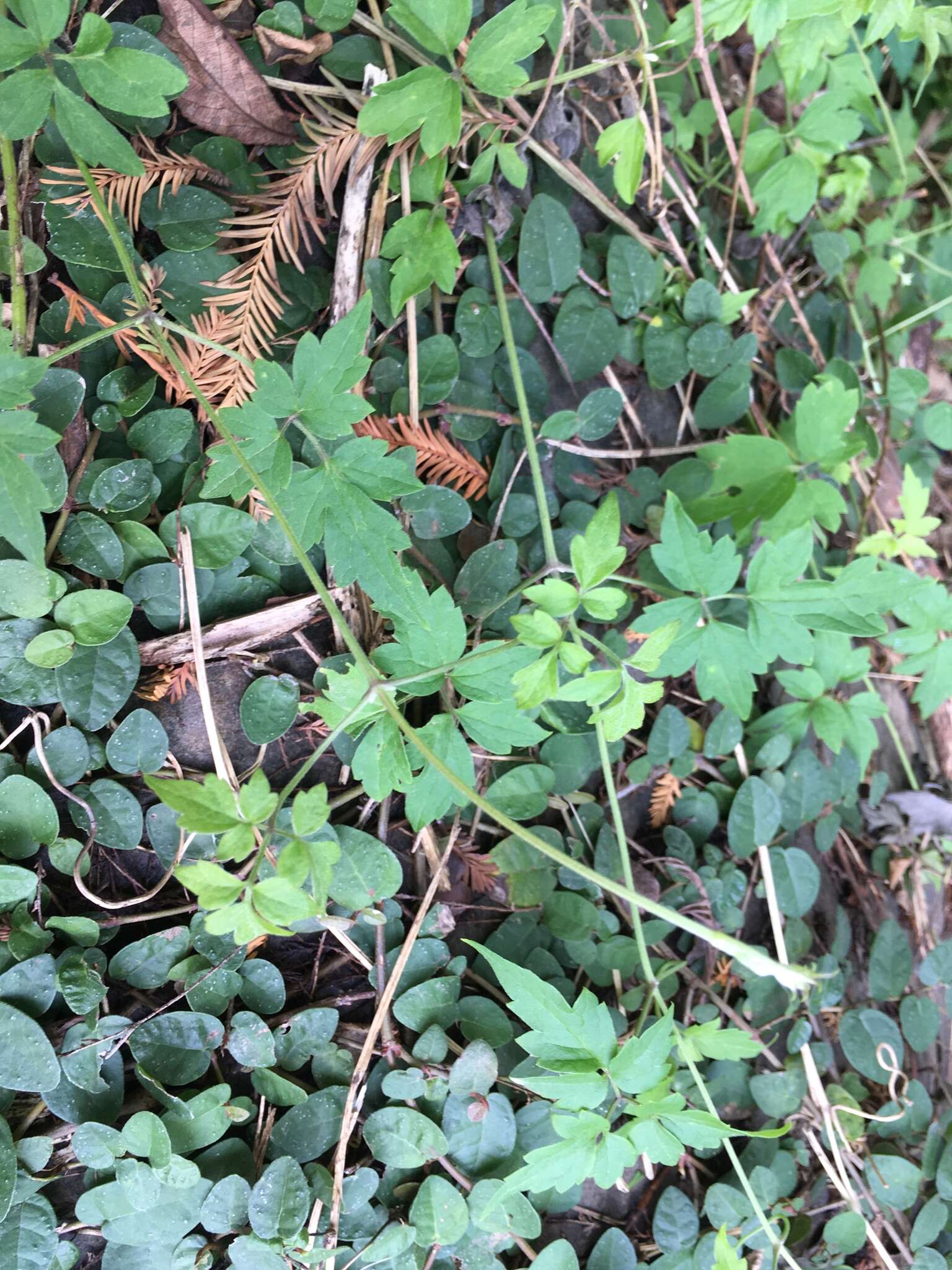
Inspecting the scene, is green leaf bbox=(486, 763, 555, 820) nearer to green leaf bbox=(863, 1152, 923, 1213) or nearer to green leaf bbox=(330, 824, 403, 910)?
green leaf bbox=(330, 824, 403, 910)

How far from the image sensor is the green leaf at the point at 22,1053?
1.12 metres

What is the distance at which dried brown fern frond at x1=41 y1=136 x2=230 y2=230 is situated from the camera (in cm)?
120

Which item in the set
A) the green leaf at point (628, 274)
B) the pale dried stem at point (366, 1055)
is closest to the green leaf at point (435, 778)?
the pale dried stem at point (366, 1055)

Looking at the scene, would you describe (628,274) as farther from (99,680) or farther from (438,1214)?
(438,1214)

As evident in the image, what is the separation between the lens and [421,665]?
1220 millimetres

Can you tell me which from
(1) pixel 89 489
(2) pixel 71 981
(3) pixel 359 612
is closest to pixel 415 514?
(3) pixel 359 612

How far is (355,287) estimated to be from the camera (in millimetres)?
1336

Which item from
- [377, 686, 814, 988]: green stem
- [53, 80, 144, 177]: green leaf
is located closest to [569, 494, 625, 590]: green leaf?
[377, 686, 814, 988]: green stem

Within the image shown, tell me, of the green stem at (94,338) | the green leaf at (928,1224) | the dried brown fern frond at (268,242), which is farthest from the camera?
the green leaf at (928,1224)

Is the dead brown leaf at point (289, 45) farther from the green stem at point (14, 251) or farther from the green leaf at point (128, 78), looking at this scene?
the green stem at point (14, 251)

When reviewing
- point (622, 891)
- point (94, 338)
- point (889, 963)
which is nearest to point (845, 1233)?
point (889, 963)

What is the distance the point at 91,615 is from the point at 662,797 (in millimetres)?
1100

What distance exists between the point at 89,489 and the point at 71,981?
2.32 ft

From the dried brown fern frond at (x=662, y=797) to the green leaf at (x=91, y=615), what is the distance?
1.04 metres
